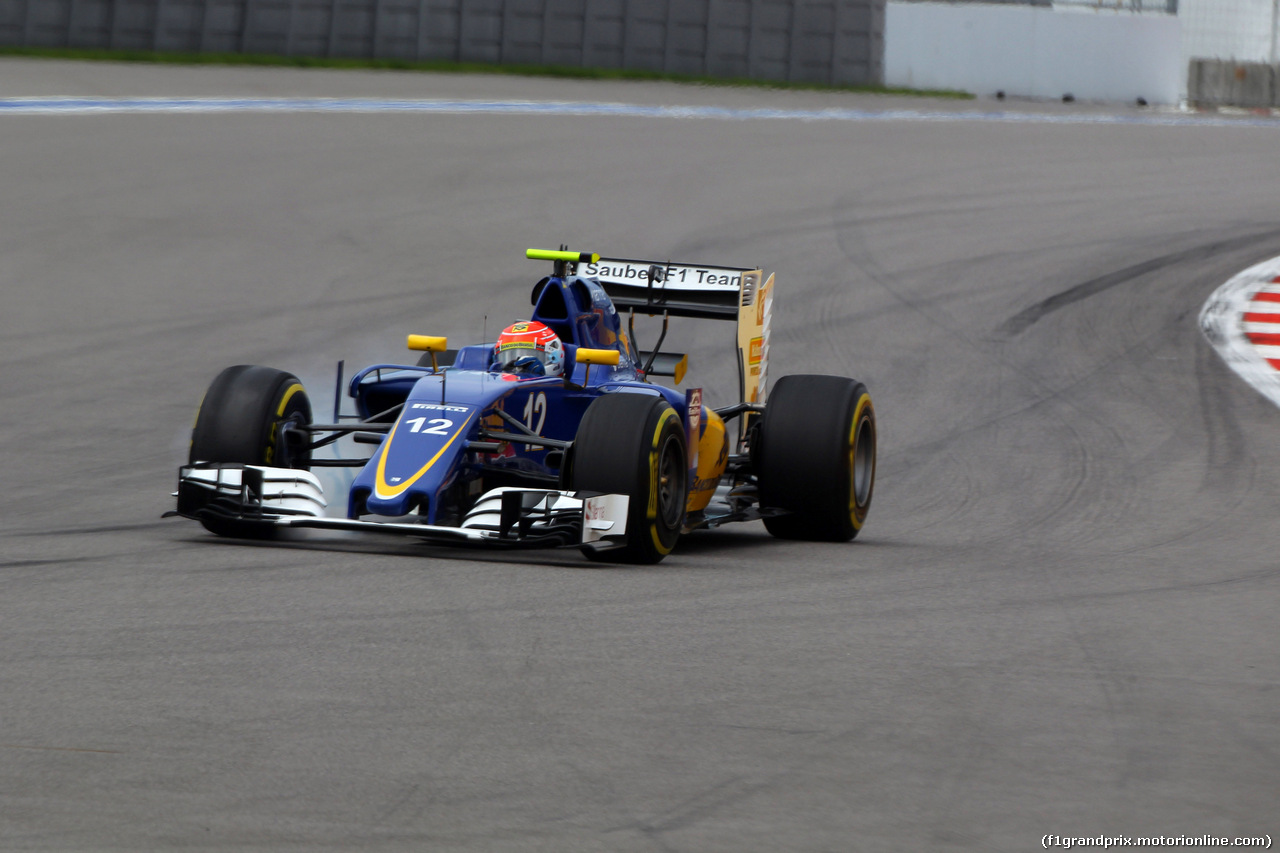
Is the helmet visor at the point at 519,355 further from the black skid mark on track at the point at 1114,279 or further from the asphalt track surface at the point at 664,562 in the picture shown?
the black skid mark on track at the point at 1114,279

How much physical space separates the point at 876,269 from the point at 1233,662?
12.0 metres

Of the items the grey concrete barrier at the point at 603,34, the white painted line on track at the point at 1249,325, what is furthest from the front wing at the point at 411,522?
the grey concrete barrier at the point at 603,34

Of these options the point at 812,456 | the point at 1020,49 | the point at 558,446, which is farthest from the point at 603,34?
the point at 558,446

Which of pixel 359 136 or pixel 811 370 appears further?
pixel 359 136

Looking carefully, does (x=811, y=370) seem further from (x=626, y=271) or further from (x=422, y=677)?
(x=422, y=677)

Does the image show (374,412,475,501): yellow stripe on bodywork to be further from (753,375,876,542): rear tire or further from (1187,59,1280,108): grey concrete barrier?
→ (1187,59,1280,108): grey concrete barrier

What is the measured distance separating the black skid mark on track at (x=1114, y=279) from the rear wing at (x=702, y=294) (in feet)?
19.1

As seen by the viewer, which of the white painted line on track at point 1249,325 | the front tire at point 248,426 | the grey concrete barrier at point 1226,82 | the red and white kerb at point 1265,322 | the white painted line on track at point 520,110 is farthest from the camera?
the grey concrete barrier at point 1226,82

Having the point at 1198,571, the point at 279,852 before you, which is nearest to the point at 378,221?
the point at 1198,571

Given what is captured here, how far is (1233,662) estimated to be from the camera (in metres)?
5.94

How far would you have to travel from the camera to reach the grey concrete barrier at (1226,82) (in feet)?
116

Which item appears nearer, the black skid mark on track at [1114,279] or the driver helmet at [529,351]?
the driver helmet at [529,351]

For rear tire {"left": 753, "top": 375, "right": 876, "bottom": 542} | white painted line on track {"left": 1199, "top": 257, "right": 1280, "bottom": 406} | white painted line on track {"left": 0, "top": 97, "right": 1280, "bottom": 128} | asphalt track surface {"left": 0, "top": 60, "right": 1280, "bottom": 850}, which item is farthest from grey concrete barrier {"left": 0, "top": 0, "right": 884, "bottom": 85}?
rear tire {"left": 753, "top": 375, "right": 876, "bottom": 542}

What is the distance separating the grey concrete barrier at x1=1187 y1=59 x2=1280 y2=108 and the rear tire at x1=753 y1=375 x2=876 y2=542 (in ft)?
94.3
